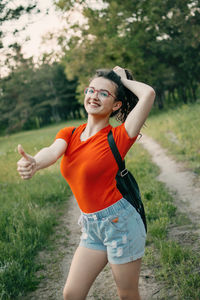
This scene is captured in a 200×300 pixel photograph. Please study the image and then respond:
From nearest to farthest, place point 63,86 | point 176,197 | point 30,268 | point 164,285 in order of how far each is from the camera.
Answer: point 164,285 → point 30,268 → point 176,197 → point 63,86

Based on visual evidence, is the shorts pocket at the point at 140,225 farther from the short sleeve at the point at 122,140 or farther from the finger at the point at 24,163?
the finger at the point at 24,163

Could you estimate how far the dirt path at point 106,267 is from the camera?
3.45 meters

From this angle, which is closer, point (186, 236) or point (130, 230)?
point (130, 230)

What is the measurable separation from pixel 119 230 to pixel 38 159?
0.82m

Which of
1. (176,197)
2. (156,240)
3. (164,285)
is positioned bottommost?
(176,197)

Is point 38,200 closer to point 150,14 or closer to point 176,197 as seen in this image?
point 176,197

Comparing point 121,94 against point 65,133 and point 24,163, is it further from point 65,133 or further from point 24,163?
point 24,163

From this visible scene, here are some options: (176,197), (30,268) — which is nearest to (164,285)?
(30,268)

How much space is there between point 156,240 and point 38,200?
326 cm

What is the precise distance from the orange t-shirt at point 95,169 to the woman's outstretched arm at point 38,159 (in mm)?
103

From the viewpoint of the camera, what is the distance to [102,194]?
7.72 ft

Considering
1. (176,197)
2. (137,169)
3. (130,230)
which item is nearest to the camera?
(130,230)

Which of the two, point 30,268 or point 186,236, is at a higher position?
point 30,268

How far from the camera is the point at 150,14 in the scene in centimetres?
2945
